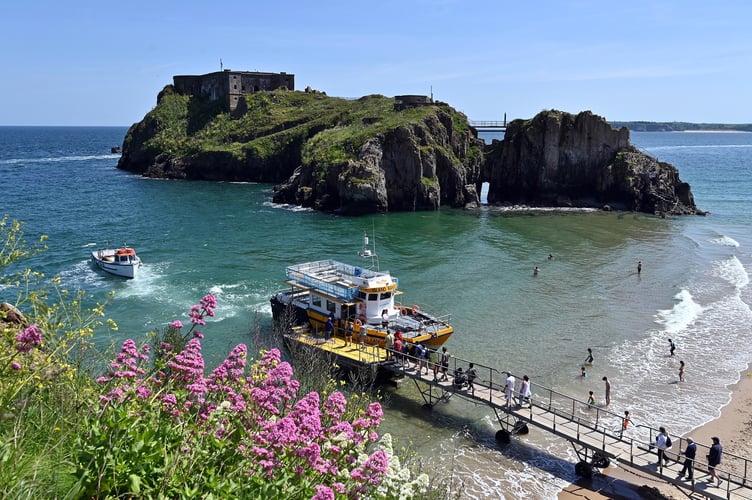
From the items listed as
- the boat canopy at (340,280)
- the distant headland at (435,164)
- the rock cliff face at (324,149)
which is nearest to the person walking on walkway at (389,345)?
the boat canopy at (340,280)

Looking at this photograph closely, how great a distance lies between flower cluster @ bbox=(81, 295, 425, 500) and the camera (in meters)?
8.41

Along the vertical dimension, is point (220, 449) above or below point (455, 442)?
above

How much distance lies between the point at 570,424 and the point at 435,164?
66.1 metres

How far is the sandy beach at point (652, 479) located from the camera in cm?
2173

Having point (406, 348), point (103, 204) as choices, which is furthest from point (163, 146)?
point (406, 348)

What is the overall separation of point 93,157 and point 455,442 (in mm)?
167808

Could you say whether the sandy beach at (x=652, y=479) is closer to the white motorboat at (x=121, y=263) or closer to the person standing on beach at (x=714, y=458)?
the person standing on beach at (x=714, y=458)

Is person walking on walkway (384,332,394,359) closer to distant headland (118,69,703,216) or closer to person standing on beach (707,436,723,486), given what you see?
person standing on beach (707,436,723,486)

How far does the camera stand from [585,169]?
93062mm

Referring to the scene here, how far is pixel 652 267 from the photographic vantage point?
179 feet

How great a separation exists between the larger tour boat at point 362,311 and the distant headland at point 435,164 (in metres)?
45.9

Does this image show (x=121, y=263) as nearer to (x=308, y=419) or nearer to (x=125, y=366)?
(x=125, y=366)

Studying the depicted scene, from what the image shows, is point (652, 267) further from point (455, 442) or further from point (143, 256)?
point (143, 256)

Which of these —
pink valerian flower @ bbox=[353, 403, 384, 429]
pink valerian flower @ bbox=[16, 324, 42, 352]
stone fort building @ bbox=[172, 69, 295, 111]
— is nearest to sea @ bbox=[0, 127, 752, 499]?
pink valerian flower @ bbox=[353, 403, 384, 429]
